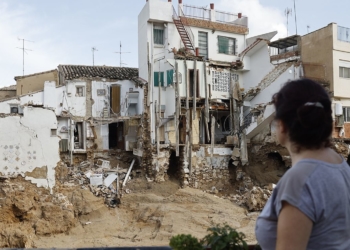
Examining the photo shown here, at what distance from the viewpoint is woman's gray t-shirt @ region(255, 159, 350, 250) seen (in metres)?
1.70

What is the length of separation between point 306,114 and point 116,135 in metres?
23.8

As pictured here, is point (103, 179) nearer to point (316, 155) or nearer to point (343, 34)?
point (343, 34)

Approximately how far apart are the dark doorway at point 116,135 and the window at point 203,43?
7.14 meters

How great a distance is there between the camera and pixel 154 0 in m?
23.1

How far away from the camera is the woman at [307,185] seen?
1689 millimetres

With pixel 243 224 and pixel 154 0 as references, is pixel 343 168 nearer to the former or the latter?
pixel 243 224

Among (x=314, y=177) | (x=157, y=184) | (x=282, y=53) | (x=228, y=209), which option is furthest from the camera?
(x=282, y=53)

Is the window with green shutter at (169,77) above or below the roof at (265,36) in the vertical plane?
below

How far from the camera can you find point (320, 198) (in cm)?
171

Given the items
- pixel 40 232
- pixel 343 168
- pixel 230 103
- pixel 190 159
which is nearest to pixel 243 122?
pixel 230 103

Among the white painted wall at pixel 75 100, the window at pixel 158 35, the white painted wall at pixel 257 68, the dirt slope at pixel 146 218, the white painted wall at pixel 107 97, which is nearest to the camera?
the dirt slope at pixel 146 218

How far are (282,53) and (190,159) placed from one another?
32.0ft

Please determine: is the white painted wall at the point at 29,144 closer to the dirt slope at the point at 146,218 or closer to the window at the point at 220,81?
the dirt slope at the point at 146,218

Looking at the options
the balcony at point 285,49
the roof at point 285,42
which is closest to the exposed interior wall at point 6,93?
the balcony at point 285,49
